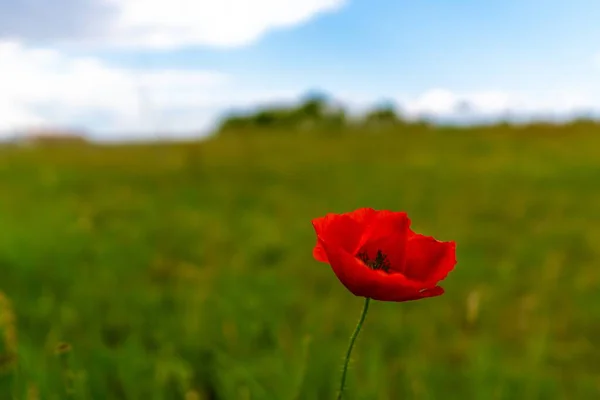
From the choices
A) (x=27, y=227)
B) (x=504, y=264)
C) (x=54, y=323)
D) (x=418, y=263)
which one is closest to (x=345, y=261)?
(x=418, y=263)

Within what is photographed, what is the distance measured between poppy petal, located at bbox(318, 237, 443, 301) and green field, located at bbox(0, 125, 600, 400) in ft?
1.45

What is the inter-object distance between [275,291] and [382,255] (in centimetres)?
205

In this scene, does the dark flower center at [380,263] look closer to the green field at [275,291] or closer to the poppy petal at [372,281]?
the poppy petal at [372,281]

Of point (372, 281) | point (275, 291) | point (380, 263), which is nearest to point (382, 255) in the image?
point (380, 263)

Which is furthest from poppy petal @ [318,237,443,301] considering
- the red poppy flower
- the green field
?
the green field

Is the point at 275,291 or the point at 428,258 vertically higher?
the point at 428,258

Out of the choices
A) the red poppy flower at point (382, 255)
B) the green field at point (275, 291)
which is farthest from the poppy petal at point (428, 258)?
the green field at point (275, 291)

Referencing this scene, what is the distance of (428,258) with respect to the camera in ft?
2.45

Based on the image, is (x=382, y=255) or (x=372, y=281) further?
(x=382, y=255)

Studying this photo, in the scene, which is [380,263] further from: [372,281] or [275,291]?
[275,291]

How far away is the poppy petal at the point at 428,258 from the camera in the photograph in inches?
28.2

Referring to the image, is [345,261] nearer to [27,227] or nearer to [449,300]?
[449,300]

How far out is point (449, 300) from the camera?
295 centimetres

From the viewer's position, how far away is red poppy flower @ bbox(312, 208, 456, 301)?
26.5 inches
